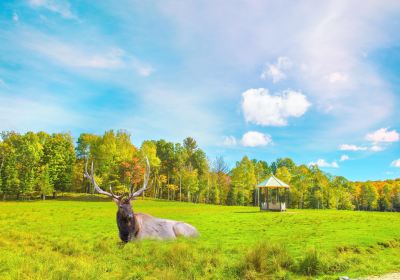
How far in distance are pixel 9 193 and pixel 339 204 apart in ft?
245

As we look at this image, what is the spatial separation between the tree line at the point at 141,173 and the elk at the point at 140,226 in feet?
123

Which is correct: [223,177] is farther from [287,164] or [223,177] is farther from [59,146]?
[59,146]

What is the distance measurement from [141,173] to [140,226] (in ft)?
164

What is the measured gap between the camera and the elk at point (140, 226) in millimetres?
12344

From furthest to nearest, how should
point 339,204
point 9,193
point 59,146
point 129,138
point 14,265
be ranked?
point 339,204
point 129,138
point 59,146
point 9,193
point 14,265

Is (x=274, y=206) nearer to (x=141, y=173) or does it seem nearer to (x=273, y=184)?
(x=273, y=184)

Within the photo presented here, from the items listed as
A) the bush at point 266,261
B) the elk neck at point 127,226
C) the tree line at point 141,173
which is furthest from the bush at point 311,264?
the tree line at point 141,173

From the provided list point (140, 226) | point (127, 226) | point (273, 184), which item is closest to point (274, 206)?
point (273, 184)

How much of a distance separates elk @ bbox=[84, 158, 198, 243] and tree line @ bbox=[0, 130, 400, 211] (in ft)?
123

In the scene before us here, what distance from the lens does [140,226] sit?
1301 centimetres

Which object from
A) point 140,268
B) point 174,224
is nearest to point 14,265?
point 140,268

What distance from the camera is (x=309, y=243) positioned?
13391 mm

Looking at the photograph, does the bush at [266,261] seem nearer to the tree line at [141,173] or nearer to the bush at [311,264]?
the bush at [311,264]

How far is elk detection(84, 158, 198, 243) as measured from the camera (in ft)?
40.5
